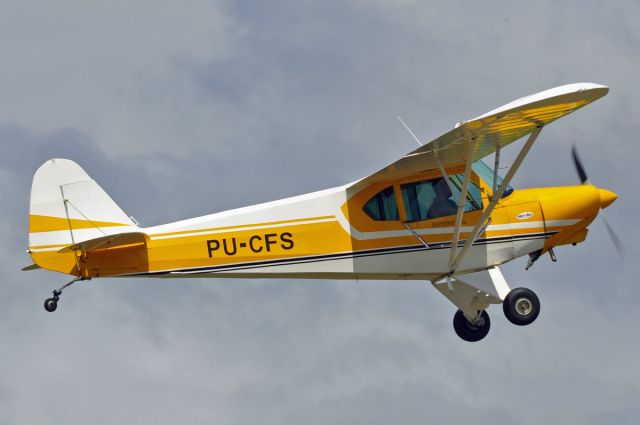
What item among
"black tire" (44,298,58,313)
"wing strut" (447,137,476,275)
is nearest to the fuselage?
"wing strut" (447,137,476,275)

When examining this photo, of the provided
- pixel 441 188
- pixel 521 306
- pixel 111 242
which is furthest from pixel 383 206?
pixel 111 242

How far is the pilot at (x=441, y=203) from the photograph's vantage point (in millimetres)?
21781

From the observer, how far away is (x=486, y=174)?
22.0 m

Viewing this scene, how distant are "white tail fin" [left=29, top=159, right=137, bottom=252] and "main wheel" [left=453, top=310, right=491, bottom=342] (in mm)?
5181

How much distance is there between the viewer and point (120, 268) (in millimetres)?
21375

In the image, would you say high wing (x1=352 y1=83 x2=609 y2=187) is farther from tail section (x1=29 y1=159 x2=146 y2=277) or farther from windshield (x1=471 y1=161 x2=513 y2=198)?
tail section (x1=29 y1=159 x2=146 y2=277)

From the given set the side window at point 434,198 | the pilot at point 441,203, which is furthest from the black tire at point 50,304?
the pilot at point 441,203

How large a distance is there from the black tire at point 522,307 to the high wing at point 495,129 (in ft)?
6.57

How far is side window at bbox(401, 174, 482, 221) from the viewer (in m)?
21.7

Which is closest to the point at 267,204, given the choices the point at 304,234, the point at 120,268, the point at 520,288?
the point at 304,234

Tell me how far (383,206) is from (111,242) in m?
3.81

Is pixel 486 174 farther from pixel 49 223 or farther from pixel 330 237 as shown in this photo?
pixel 49 223

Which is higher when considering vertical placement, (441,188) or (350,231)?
(441,188)

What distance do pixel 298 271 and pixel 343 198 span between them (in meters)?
1.20
